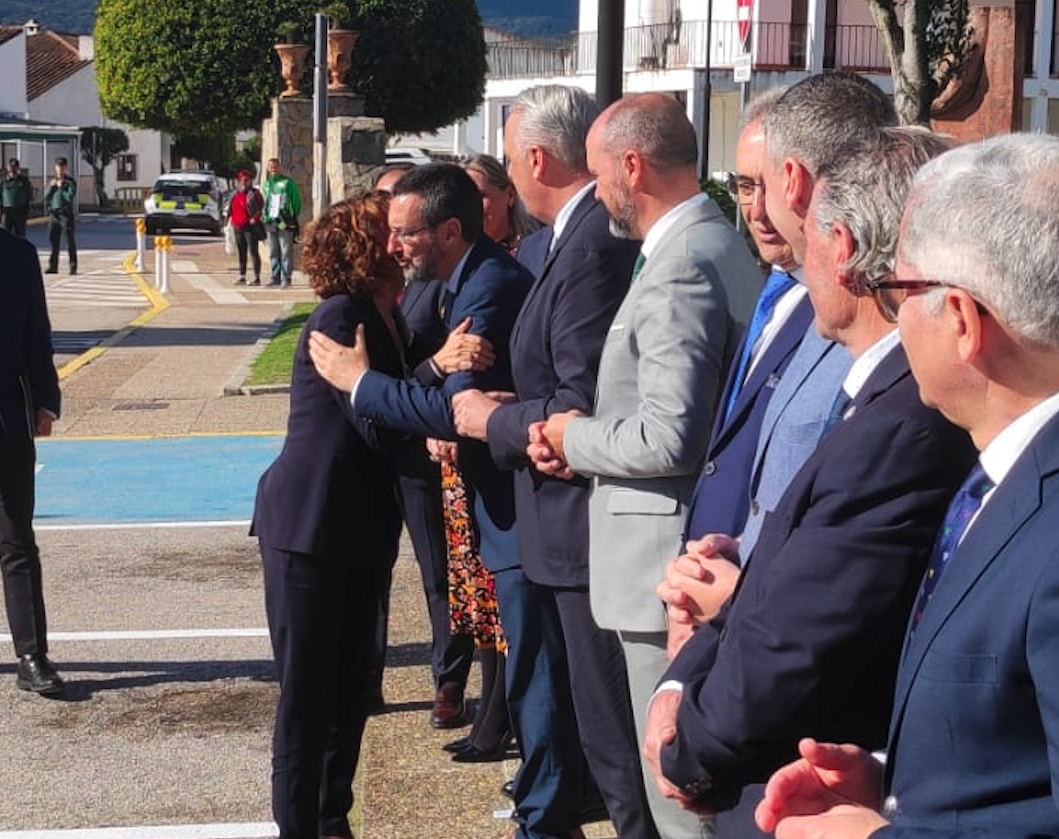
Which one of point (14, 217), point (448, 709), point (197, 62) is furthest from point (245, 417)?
point (197, 62)

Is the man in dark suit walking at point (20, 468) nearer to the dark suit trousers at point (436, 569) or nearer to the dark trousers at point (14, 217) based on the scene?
the dark suit trousers at point (436, 569)

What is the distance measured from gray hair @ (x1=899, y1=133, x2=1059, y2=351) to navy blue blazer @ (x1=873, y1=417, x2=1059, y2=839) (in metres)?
0.15

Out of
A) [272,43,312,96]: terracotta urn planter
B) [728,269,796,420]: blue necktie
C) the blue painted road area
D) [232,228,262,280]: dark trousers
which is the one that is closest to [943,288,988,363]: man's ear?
[728,269,796,420]: blue necktie

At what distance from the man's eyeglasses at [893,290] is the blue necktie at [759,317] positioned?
751 mm

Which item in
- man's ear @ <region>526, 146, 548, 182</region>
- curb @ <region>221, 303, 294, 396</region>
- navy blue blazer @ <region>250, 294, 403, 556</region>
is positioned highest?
man's ear @ <region>526, 146, 548, 182</region>

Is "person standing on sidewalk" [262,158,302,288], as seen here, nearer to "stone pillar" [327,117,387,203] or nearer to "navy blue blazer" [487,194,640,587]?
"stone pillar" [327,117,387,203]

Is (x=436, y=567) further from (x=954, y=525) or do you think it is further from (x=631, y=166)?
(x=954, y=525)

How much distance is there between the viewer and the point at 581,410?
439 cm

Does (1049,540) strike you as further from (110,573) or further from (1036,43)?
(1036,43)

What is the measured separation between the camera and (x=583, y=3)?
52.4 meters

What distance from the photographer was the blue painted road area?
10812mm

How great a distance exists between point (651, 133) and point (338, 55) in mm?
28984

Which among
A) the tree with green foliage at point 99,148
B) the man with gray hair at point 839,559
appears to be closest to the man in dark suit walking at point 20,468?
the man with gray hair at point 839,559

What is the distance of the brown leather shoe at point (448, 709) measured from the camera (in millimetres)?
6512
